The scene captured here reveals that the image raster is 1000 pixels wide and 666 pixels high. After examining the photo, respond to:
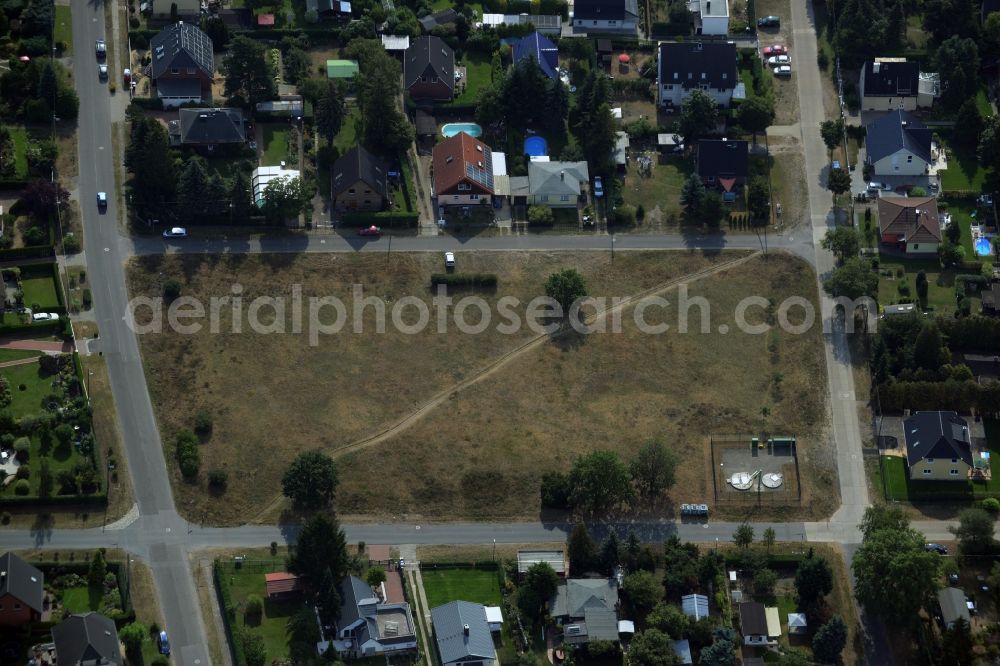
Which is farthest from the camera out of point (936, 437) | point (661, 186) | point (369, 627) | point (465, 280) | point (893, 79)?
point (893, 79)

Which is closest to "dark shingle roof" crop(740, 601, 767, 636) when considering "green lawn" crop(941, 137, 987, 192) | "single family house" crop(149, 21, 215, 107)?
"green lawn" crop(941, 137, 987, 192)

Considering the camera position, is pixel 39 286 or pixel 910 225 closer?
pixel 39 286

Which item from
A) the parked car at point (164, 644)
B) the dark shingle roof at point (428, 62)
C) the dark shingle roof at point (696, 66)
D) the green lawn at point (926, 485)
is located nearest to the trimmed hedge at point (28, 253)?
the dark shingle roof at point (428, 62)

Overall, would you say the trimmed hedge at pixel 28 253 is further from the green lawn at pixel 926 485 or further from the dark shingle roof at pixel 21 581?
the green lawn at pixel 926 485

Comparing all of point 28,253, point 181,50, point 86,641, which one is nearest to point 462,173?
point 181,50

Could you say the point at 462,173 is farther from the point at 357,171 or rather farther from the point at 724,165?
the point at 724,165

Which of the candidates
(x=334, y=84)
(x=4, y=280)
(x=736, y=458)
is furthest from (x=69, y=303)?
(x=736, y=458)

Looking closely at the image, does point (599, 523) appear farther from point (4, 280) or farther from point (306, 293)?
point (4, 280)
